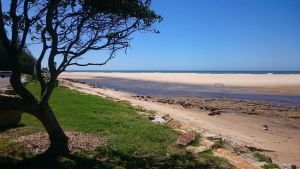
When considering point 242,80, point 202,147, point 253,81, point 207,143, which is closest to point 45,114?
point 202,147

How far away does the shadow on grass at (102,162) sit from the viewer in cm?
923

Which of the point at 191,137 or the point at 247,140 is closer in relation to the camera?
Result: the point at 191,137

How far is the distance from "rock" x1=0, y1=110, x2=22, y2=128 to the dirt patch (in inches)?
65.4

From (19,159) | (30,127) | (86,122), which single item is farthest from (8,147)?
(86,122)

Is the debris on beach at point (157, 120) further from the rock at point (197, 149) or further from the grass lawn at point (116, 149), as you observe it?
the rock at point (197, 149)

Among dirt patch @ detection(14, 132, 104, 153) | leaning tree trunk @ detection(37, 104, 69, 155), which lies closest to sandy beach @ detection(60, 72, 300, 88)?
dirt patch @ detection(14, 132, 104, 153)

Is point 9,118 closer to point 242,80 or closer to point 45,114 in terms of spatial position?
point 45,114

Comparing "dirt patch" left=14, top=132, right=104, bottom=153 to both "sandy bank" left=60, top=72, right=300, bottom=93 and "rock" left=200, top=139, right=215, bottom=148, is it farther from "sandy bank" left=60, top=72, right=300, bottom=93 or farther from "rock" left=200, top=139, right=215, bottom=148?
"sandy bank" left=60, top=72, right=300, bottom=93

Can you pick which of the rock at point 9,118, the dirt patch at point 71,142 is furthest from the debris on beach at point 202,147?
the rock at point 9,118

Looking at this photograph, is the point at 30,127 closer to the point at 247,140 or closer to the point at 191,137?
the point at 191,137

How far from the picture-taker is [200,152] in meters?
11.0

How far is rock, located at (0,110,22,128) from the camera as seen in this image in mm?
13336

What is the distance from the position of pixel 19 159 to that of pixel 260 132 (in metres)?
12.6

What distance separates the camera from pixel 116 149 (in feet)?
35.9
